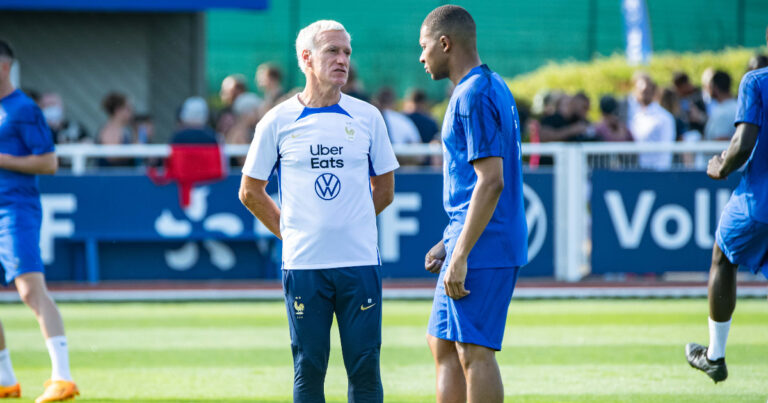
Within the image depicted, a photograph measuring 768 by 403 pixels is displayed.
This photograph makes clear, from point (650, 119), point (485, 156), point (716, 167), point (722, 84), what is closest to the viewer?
point (485, 156)

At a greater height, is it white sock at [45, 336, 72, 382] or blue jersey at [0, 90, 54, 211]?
blue jersey at [0, 90, 54, 211]

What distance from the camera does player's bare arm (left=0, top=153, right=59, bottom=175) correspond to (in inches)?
257

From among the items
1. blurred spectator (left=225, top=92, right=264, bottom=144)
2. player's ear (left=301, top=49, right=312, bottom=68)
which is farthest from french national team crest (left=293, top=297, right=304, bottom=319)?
blurred spectator (left=225, top=92, right=264, bottom=144)

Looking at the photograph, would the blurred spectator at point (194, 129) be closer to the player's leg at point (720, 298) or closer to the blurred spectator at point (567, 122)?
the blurred spectator at point (567, 122)

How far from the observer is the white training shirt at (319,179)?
4.82 meters

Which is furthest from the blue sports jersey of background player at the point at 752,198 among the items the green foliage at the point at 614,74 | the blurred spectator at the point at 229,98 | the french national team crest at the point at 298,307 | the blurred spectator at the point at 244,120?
the green foliage at the point at 614,74

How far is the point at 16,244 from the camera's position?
6.49m

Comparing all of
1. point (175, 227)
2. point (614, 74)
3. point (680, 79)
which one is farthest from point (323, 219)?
point (614, 74)

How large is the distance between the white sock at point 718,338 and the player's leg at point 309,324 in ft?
8.45

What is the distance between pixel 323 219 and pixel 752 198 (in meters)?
2.54

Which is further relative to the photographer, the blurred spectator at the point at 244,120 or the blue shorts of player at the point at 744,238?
the blurred spectator at the point at 244,120

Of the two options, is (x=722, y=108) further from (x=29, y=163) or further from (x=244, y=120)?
(x=29, y=163)

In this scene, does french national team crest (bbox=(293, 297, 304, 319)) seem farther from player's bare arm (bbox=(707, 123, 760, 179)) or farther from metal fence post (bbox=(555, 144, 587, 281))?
metal fence post (bbox=(555, 144, 587, 281))

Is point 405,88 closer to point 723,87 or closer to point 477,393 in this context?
point 723,87
